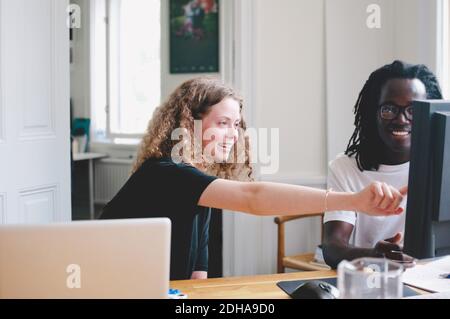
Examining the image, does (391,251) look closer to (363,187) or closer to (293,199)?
(293,199)

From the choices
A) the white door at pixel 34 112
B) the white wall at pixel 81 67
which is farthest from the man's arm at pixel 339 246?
the white wall at pixel 81 67

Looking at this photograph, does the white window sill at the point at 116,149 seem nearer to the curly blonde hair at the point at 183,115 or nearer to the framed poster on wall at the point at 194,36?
the framed poster on wall at the point at 194,36

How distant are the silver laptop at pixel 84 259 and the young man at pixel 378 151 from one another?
87 cm

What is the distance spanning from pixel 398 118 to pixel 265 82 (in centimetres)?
145

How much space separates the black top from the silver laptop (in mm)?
501

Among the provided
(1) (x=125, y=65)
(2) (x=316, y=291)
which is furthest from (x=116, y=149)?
(2) (x=316, y=291)

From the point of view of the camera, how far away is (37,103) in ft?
9.57

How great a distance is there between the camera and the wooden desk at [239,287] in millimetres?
1576

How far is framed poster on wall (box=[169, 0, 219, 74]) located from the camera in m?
4.93

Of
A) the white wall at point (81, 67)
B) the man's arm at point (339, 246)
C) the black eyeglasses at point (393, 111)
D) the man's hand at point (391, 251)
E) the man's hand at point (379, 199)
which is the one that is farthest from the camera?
the white wall at point (81, 67)

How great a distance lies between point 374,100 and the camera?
83.1 inches

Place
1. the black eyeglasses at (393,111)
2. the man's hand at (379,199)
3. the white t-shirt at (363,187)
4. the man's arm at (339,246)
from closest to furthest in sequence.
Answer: the man's hand at (379,199) → the man's arm at (339,246) → the black eyeglasses at (393,111) → the white t-shirt at (363,187)

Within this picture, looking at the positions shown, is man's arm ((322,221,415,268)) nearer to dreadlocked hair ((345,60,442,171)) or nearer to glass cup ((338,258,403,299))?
dreadlocked hair ((345,60,442,171))
